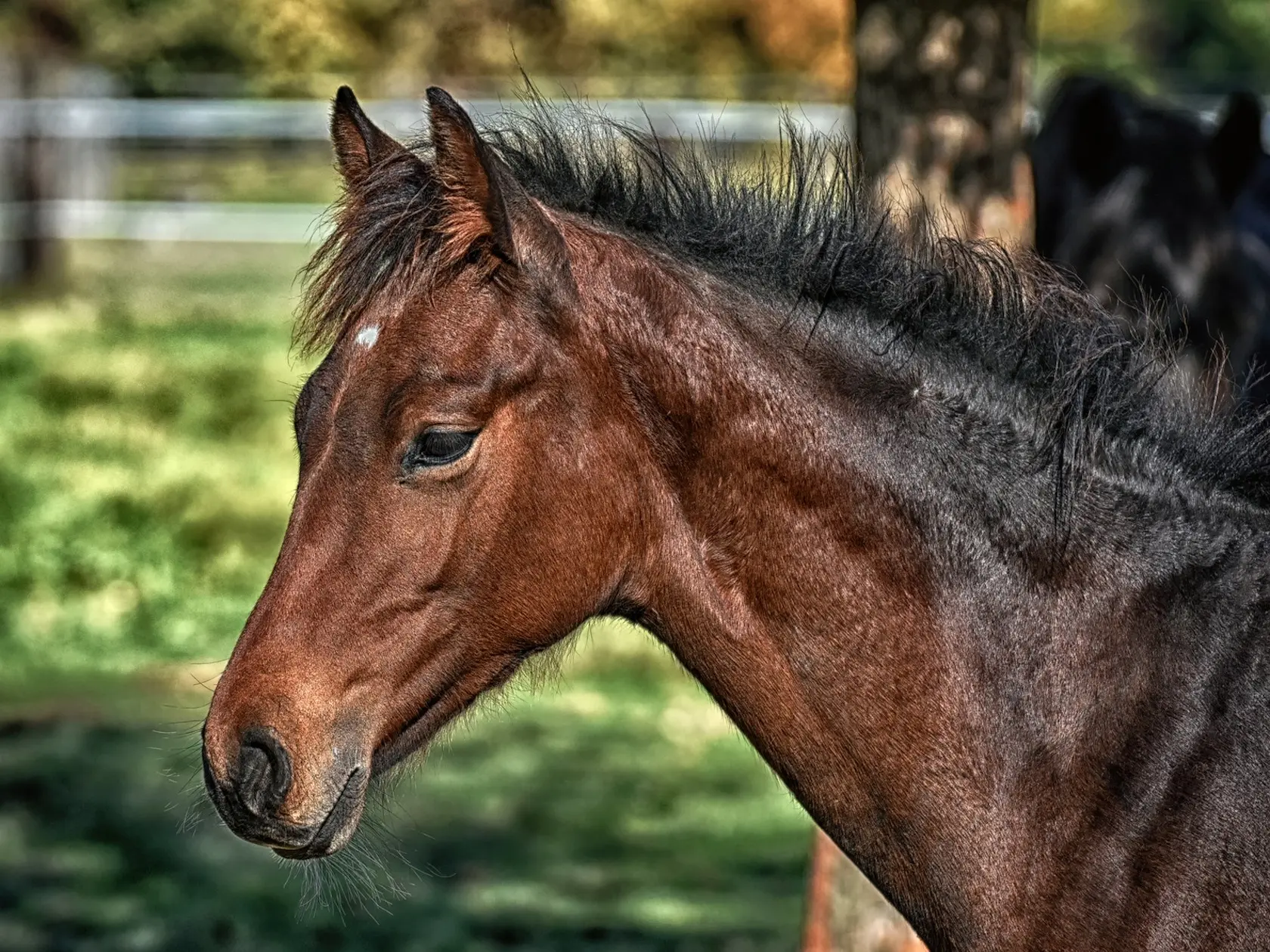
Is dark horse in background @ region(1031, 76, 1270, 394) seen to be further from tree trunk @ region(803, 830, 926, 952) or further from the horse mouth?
the horse mouth

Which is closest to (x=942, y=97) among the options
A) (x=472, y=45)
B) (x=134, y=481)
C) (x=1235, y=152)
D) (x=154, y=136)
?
(x=1235, y=152)

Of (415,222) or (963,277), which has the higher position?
(415,222)

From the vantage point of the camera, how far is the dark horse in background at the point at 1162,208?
6.96 metres

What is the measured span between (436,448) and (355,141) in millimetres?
777

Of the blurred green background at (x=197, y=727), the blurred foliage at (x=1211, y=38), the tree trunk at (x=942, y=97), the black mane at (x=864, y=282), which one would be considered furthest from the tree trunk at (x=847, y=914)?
the blurred foliage at (x=1211, y=38)

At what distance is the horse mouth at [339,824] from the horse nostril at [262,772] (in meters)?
0.09

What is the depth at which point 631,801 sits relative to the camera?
771cm

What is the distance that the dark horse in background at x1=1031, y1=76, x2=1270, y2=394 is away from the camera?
6965 millimetres

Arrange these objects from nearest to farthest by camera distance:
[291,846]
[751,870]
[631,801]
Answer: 1. [291,846]
2. [751,870]
3. [631,801]

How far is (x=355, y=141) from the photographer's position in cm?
317

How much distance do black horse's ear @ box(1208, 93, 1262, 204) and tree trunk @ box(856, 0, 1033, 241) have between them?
3.81 metres

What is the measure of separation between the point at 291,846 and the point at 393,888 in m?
0.45

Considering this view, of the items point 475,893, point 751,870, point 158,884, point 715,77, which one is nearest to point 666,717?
point 751,870

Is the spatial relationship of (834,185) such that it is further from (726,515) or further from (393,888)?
(393,888)
